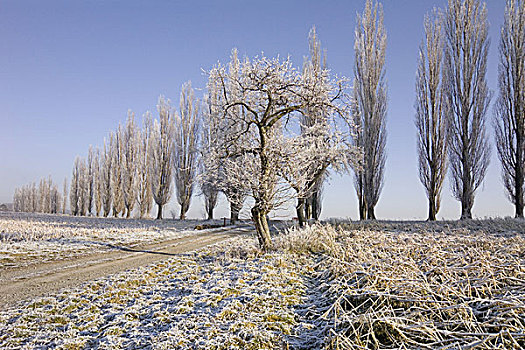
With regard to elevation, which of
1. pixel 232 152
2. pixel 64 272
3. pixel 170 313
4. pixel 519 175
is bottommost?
pixel 64 272

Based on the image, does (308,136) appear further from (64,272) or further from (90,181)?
(90,181)

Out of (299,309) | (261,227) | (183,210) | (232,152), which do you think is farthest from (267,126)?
(183,210)

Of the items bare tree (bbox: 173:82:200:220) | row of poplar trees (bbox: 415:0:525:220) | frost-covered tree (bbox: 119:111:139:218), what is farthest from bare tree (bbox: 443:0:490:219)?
frost-covered tree (bbox: 119:111:139:218)

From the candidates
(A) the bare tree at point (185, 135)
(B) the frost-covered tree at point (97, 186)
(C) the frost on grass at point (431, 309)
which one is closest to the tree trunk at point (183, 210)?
(A) the bare tree at point (185, 135)

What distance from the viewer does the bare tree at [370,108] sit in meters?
16.9

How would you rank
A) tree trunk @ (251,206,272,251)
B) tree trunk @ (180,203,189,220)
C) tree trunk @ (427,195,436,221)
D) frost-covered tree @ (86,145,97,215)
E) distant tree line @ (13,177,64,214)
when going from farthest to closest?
distant tree line @ (13,177,64,214) < frost-covered tree @ (86,145,97,215) < tree trunk @ (180,203,189,220) < tree trunk @ (427,195,436,221) < tree trunk @ (251,206,272,251)

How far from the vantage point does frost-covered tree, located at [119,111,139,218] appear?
2752 cm

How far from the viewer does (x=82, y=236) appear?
1037 centimetres

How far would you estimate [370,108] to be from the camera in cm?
1731

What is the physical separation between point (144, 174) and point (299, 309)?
1051 inches

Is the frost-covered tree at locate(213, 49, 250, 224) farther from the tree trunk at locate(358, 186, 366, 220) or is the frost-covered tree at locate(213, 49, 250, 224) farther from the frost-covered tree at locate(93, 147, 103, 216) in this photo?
the frost-covered tree at locate(93, 147, 103, 216)

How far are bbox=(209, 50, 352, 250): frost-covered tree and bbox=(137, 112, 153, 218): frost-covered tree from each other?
21642mm

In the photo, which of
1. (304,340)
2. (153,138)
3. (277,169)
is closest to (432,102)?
(277,169)

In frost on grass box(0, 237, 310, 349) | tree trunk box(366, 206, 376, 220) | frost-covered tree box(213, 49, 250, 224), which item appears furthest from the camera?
tree trunk box(366, 206, 376, 220)
